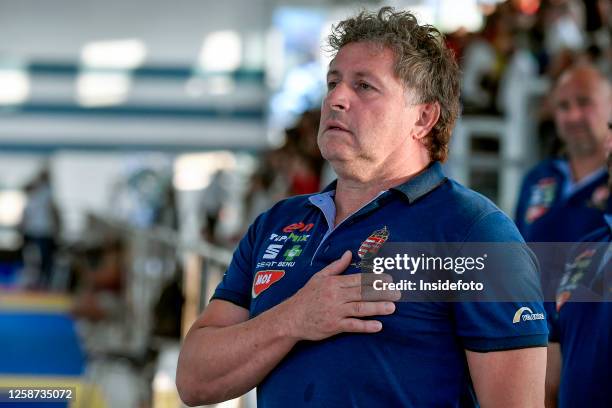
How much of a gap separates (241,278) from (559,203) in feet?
4.14

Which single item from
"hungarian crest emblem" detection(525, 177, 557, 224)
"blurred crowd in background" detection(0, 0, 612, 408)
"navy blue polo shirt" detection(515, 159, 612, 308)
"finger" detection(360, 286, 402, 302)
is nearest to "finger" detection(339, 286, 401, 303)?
"finger" detection(360, 286, 402, 302)

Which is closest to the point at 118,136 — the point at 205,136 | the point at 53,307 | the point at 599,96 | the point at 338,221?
the point at 205,136

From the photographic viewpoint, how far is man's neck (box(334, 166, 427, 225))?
1.80 m

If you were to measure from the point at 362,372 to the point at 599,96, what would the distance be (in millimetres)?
1805

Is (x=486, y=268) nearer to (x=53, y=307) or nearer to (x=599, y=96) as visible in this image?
(x=599, y=96)

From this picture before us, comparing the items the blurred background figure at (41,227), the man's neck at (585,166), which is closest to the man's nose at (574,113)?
the man's neck at (585,166)

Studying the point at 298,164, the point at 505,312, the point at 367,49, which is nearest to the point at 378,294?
the point at 505,312

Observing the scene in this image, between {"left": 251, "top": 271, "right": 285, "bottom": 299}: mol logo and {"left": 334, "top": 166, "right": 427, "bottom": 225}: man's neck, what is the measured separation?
0.14 meters

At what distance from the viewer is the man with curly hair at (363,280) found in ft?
5.21

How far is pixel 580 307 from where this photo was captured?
1.97 m

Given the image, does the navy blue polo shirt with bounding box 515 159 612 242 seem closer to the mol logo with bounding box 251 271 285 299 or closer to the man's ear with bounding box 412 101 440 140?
the man's ear with bounding box 412 101 440 140

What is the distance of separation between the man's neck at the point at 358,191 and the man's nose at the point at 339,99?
0.13m

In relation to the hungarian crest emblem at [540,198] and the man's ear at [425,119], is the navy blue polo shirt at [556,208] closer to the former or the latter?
the hungarian crest emblem at [540,198]

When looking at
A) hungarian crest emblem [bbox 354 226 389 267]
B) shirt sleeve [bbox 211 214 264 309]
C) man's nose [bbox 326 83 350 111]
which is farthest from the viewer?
shirt sleeve [bbox 211 214 264 309]
